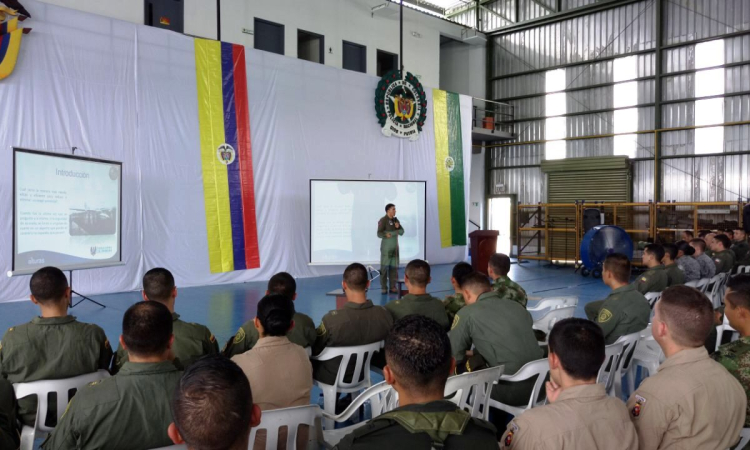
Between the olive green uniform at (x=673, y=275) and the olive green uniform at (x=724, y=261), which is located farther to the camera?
the olive green uniform at (x=724, y=261)

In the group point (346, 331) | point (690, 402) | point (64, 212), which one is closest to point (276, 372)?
point (346, 331)

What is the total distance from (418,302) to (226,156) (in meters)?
7.04

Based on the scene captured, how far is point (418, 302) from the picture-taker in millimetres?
3498

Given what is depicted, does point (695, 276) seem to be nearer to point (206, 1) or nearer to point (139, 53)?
point (139, 53)

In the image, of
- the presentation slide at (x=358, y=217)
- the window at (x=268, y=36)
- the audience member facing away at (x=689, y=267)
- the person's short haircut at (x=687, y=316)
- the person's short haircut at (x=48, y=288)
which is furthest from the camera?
the window at (x=268, y=36)

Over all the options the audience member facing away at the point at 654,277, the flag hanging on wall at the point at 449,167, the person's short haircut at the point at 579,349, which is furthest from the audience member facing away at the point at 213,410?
the flag hanging on wall at the point at 449,167

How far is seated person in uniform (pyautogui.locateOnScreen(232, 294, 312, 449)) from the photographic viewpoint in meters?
2.19

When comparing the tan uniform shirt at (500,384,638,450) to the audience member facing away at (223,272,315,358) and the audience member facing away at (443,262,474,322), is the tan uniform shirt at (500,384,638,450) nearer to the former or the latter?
the audience member facing away at (223,272,315,358)

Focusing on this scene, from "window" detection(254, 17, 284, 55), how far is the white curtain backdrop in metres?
1.89

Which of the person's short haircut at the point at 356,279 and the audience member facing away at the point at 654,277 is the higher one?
the person's short haircut at the point at 356,279

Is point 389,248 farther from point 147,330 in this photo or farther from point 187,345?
point 147,330

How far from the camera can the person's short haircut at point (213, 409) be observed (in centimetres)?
104

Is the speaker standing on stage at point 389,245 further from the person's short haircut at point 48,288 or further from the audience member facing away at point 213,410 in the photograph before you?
the audience member facing away at point 213,410

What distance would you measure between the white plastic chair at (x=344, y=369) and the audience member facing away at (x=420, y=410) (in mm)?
1498
